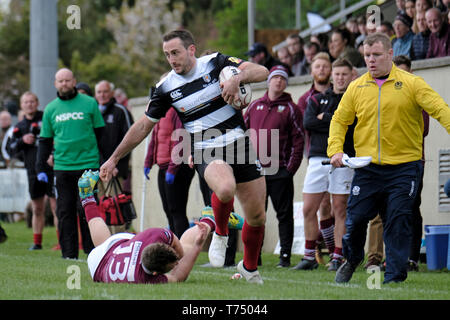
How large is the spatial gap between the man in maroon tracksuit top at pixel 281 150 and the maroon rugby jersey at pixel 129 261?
333cm

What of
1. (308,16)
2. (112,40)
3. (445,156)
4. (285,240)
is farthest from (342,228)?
(112,40)

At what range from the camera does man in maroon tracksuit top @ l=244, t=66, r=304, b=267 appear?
36.0 ft

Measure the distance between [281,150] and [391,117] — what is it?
3.07 m

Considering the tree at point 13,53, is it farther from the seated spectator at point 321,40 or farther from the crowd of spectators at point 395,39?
the seated spectator at point 321,40

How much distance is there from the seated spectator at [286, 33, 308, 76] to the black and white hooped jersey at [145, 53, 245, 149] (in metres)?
7.63

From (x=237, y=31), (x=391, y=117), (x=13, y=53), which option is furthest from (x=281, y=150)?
(x=13, y=53)

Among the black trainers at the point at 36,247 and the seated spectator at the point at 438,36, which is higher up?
the seated spectator at the point at 438,36

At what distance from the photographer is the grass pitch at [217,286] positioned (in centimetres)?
687

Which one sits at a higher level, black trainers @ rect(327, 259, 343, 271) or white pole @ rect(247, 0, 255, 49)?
white pole @ rect(247, 0, 255, 49)

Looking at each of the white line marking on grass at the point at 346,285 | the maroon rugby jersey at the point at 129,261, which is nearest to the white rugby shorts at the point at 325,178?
the white line marking on grass at the point at 346,285

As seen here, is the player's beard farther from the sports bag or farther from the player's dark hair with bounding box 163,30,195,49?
the sports bag

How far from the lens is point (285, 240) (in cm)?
1098

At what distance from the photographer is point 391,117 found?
8.08 meters

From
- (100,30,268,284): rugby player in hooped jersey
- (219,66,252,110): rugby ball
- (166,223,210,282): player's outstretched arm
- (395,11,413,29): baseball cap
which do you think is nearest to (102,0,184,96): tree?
(395,11,413,29): baseball cap
